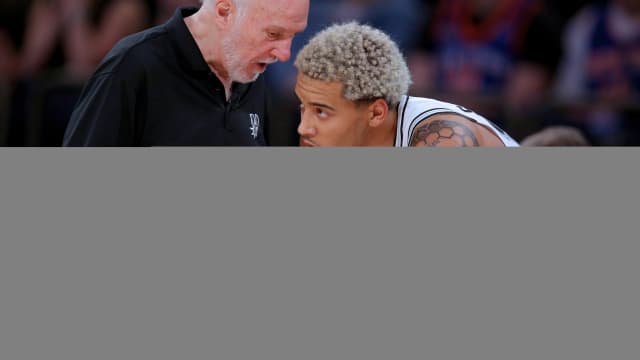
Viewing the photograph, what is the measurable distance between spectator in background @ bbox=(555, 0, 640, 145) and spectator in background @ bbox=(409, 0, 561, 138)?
0.54 ft

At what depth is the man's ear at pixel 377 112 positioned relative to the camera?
10.2ft

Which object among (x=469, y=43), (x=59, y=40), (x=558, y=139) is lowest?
(x=59, y=40)

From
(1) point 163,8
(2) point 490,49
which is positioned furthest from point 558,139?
(1) point 163,8

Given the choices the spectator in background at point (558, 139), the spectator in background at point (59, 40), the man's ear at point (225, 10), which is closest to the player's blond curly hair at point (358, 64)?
the man's ear at point (225, 10)

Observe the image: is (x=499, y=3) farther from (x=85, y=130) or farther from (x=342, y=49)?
(x=85, y=130)

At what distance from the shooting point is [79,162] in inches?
54.7

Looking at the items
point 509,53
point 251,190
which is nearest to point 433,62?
point 509,53

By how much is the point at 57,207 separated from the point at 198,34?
187 cm

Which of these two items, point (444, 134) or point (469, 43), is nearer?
point (444, 134)

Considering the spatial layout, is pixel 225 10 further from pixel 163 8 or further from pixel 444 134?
pixel 163 8

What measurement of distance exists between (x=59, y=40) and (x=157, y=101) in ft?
11.0

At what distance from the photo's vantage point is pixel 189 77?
10.2 feet

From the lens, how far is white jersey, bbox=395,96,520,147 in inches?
117

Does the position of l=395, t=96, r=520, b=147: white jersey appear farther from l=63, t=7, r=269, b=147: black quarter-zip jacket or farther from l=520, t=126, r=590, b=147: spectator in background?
l=520, t=126, r=590, b=147: spectator in background
